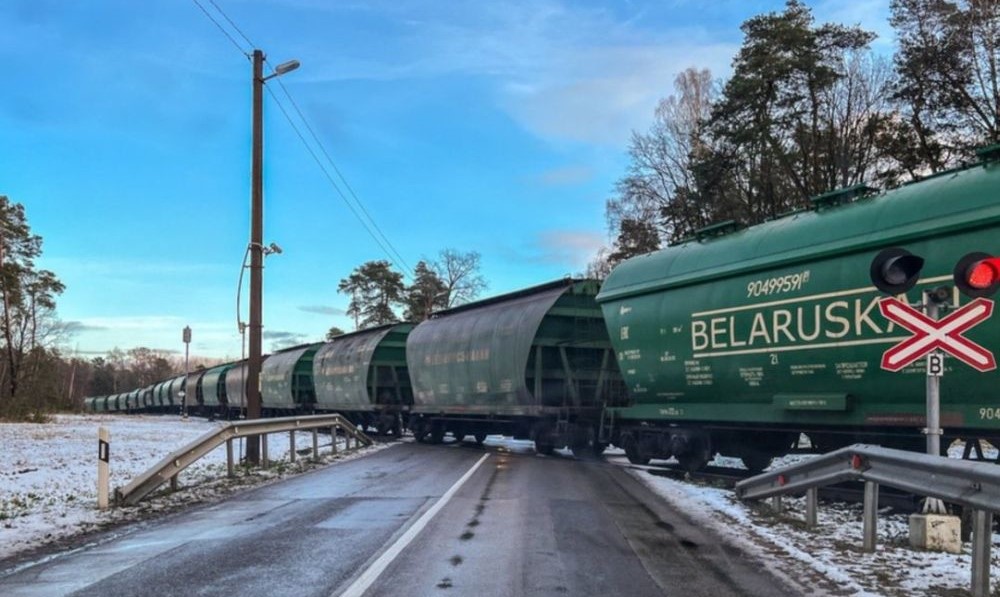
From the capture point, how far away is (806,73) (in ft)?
108

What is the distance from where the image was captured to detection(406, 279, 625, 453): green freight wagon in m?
18.4

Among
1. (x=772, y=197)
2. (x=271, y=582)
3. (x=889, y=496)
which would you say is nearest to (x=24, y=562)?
(x=271, y=582)

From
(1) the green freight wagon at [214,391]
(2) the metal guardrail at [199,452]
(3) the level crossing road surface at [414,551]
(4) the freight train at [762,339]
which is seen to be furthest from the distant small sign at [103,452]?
(1) the green freight wagon at [214,391]

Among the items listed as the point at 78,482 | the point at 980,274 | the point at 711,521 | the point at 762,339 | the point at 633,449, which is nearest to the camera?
the point at 980,274

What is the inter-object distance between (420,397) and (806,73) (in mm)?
21089

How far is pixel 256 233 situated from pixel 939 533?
14261 millimetres

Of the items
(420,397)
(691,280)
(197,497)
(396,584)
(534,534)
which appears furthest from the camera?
(420,397)

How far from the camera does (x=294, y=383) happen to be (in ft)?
124

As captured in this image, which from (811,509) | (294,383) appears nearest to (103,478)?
(811,509)

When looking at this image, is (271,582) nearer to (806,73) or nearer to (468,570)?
(468,570)

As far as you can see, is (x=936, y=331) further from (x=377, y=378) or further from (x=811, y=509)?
(x=377, y=378)

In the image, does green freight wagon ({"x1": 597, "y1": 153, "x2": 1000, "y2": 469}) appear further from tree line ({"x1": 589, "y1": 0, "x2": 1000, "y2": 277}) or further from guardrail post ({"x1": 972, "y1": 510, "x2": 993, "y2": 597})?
tree line ({"x1": 589, "y1": 0, "x2": 1000, "y2": 277})

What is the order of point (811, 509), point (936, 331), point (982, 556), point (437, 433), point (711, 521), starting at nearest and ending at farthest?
1. point (982, 556)
2. point (936, 331)
3. point (811, 509)
4. point (711, 521)
5. point (437, 433)

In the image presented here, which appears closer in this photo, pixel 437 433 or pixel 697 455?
pixel 697 455
